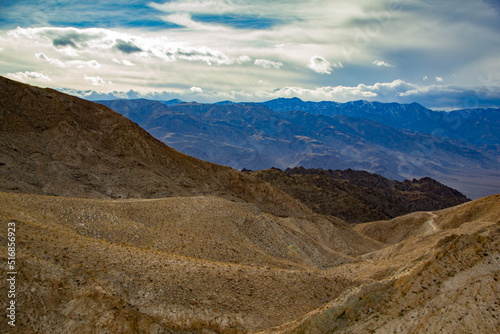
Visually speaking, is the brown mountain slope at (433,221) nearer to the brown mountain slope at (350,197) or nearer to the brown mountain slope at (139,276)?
the brown mountain slope at (350,197)

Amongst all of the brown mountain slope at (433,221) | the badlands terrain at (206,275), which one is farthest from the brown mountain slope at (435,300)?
the brown mountain slope at (433,221)

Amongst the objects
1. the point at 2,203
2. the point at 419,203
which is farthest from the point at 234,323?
the point at 419,203

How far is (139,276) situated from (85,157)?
43.3 meters

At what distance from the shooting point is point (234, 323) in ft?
54.2

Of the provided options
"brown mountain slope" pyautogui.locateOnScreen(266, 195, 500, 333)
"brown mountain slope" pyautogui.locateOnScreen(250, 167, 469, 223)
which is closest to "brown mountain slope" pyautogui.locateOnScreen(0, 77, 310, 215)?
"brown mountain slope" pyautogui.locateOnScreen(250, 167, 469, 223)

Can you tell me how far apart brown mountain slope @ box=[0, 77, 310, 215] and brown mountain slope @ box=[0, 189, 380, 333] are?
22743mm

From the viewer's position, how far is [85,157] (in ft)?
181

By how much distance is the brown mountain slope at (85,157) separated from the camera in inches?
1853

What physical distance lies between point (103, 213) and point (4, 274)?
1271cm

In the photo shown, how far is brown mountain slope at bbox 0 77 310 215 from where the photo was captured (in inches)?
1853

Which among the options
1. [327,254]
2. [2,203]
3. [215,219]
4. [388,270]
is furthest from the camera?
[327,254]

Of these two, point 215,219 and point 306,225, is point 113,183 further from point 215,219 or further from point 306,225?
point 306,225

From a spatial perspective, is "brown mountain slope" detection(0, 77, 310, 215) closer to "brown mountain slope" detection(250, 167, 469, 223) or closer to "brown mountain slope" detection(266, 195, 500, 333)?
"brown mountain slope" detection(250, 167, 469, 223)

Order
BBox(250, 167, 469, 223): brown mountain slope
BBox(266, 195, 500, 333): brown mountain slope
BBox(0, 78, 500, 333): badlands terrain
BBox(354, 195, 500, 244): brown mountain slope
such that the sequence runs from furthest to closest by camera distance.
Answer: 1. BBox(250, 167, 469, 223): brown mountain slope
2. BBox(354, 195, 500, 244): brown mountain slope
3. BBox(0, 78, 500, 333): badlands terrain
4. BBox(266, 195, 500, 333): brown mountain slope
